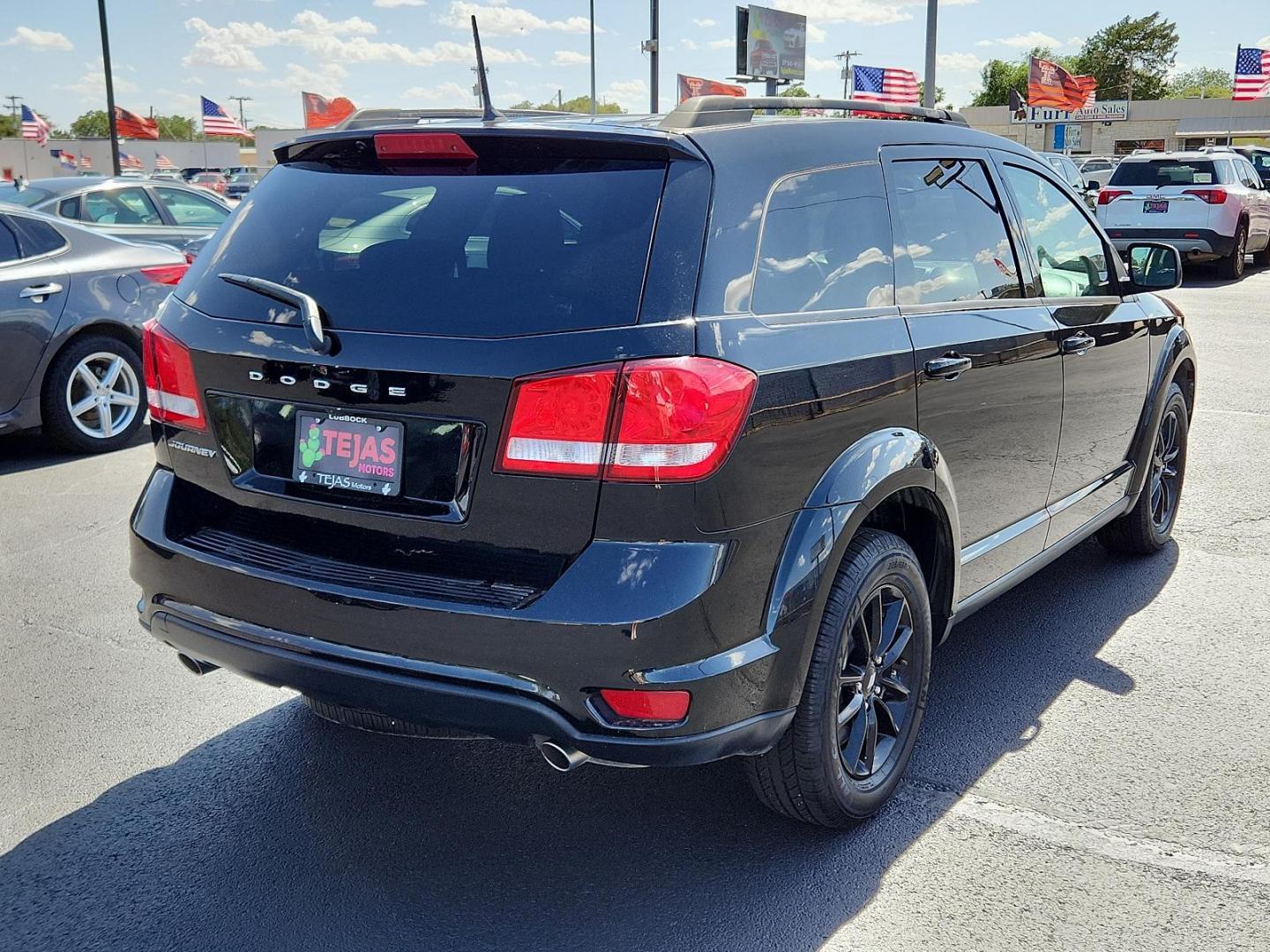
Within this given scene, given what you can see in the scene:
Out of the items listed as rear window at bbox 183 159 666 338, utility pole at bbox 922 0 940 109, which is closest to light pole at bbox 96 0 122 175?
utility pole at bbox 922 0 940 109

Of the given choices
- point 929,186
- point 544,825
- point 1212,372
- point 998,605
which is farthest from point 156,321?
point 1212,372

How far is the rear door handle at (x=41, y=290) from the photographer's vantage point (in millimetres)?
6828

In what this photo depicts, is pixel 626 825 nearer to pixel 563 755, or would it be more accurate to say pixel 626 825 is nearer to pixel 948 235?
pixel 563 755

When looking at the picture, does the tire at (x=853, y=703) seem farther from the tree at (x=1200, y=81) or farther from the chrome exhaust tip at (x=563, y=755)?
the tree at (x=1200, y=81)

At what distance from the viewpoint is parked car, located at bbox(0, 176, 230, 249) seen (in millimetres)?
10438

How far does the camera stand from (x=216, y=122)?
121ft

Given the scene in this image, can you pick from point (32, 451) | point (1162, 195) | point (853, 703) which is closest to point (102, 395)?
point (32, 451)

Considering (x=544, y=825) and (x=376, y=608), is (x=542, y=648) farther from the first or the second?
(x=544, y=825)

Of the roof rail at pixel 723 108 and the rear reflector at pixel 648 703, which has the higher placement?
the roof rail at pixel 723 108

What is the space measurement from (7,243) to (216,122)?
3289cm

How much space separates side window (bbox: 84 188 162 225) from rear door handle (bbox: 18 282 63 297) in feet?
13.6

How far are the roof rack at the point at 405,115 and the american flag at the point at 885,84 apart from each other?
3567 cm

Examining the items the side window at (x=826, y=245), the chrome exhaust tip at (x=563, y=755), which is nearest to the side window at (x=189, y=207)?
the side window at (x=826, y=245)

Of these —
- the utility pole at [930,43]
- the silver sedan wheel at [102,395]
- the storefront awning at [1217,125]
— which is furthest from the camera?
the storefront awning at [1217,125]
